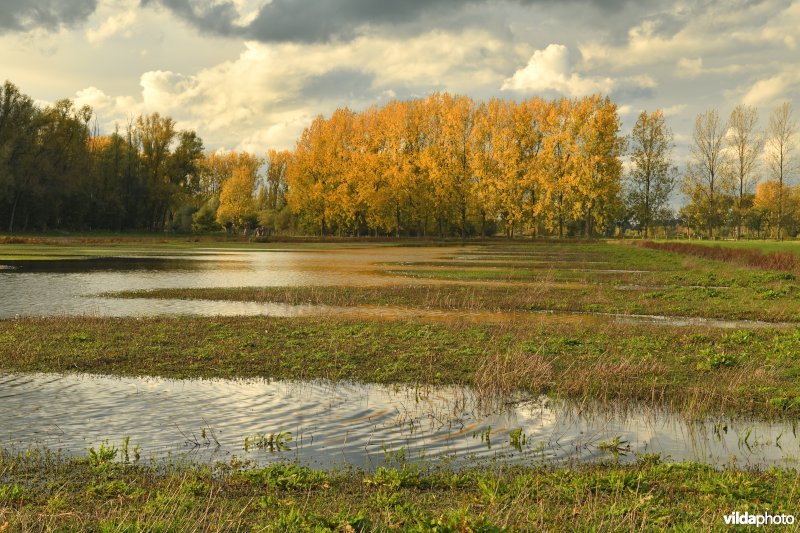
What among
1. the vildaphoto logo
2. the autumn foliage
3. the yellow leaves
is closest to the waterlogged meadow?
the vildaphoto logo

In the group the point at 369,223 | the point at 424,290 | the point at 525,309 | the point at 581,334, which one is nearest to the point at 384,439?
the point at 581,334

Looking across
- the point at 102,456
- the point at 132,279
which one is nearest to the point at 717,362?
the point at 102,456

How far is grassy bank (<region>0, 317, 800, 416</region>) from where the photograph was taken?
13.1 metres

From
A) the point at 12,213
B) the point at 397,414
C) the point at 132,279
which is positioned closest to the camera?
the point at 397,414

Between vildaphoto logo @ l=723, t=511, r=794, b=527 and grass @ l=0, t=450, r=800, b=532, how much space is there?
0.12 meters

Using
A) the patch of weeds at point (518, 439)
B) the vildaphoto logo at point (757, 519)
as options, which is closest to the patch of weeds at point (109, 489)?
the patch of weeds at point (518, 439)

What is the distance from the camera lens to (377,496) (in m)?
7.51

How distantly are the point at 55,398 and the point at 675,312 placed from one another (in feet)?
65.3

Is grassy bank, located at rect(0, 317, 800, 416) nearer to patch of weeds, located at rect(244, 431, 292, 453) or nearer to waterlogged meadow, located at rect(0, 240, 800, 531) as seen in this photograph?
waterlogged meadow, located at rect(0, 240, 800, 531)

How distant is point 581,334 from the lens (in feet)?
61.7

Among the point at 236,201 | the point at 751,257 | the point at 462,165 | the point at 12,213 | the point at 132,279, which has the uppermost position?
the point at 462,165

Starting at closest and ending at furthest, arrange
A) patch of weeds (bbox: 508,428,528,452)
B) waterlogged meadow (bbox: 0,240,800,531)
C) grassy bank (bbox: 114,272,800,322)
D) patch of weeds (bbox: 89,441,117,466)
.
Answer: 1. waterlogged meadow (bbox: 0,240,800,531)
2. patch of weeds (bbox: 89,441,117,466)
3. patch of weeds (bbox: 508,428,528,452)
4. grassy bank (bbox: 114,272,800,322)

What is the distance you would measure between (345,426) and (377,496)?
343cm

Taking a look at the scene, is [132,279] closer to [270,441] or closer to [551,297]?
[551,297]
